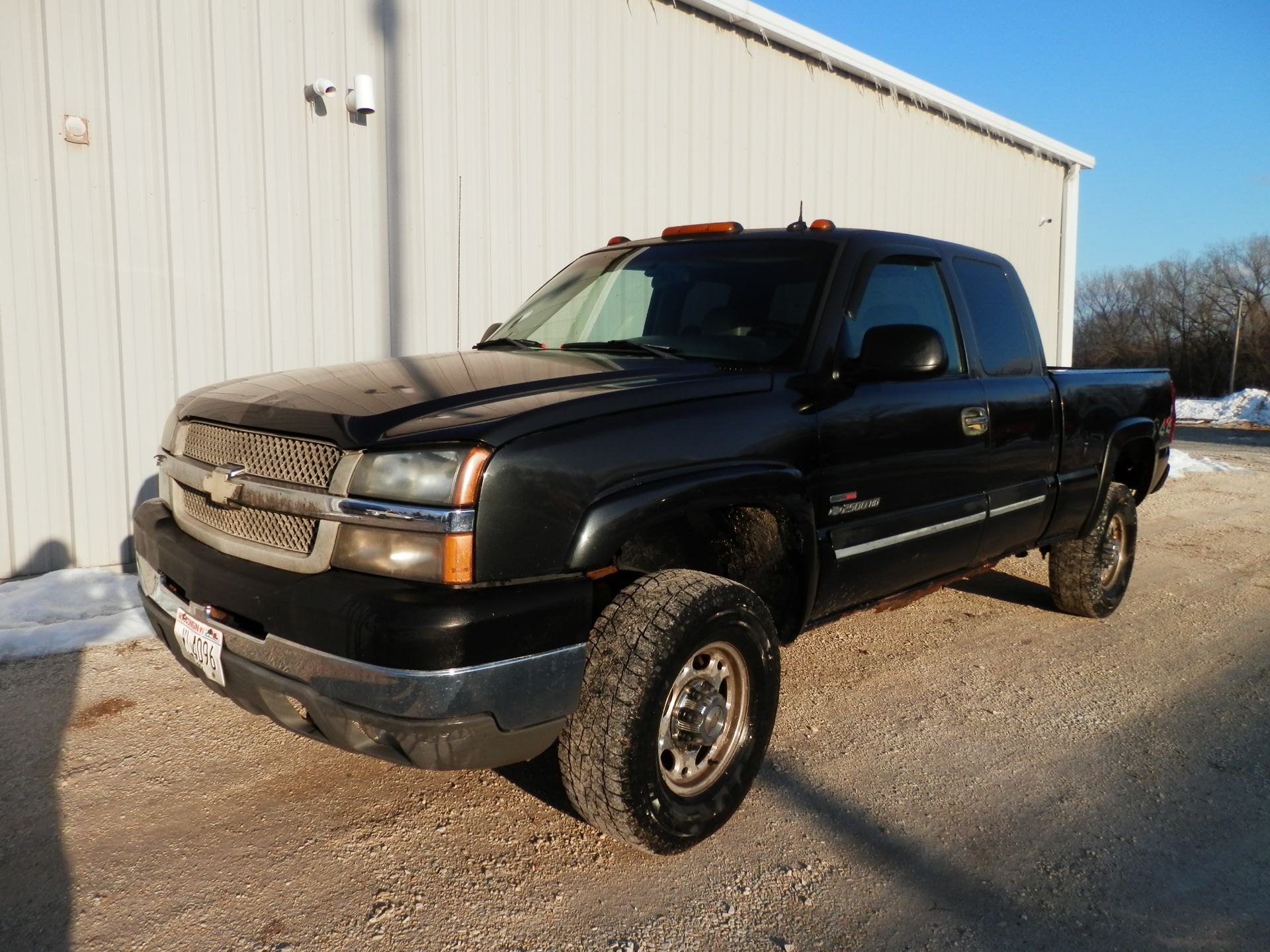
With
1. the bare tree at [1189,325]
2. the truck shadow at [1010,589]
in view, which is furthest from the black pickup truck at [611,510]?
the bare tree at [1189,325]

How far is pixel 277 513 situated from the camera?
272 cm

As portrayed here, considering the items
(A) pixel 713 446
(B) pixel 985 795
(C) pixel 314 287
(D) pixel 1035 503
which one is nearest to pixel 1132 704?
(D) pixel 1035 503

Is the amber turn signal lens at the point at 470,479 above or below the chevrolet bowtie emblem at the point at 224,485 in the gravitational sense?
above

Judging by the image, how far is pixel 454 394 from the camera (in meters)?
2.85

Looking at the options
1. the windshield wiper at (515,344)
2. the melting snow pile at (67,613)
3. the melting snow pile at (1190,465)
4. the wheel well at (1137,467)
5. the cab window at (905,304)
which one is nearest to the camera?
the cab window at (905,304)

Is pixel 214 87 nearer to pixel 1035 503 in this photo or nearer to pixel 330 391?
pixel 330 391

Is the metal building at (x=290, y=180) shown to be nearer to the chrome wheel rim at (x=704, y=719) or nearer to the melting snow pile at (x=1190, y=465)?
the chrome wheel rim at (x=704, y=719)

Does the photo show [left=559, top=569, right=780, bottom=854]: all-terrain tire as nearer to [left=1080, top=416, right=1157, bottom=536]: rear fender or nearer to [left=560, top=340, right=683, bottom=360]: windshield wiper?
[left=560, top=340, right=683, bottom=360]: windshield wiper

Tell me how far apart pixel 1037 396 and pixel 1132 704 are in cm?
142

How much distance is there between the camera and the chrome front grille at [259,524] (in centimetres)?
265

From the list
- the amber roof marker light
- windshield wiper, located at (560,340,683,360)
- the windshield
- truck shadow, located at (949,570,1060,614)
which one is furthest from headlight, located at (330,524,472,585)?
truck shadow, located at (949,570,1060,614)

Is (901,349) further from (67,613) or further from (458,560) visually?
(67,613)

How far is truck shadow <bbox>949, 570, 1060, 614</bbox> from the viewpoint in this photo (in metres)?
5.93

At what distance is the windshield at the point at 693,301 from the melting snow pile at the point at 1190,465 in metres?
10.3
